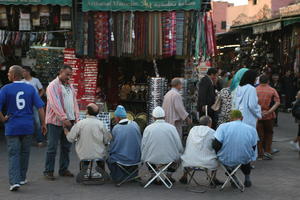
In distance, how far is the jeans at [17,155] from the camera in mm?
6812

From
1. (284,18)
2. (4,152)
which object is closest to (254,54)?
(284,18)

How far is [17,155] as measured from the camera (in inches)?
270

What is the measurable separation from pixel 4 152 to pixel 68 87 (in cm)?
302

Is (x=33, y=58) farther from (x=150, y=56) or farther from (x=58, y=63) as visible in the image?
(x=150, y=56)

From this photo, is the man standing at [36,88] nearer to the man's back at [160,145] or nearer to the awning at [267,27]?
the man's back at [160,145]

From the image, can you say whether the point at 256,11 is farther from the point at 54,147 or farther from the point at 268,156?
the point at 54,147

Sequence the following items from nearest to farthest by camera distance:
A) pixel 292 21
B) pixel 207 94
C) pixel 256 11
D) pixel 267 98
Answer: pixel 267 98 → pixel 207 94 → pixel 292 21 → pixel 256 11

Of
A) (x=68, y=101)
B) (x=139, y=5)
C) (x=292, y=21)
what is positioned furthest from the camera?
(x=292, y=21)

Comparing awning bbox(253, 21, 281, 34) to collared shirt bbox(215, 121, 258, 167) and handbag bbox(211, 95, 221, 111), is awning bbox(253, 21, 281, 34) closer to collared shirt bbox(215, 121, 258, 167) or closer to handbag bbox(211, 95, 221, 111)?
handbag bbox(211, 95, 221, 111)

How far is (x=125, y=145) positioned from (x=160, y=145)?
555 millimetres

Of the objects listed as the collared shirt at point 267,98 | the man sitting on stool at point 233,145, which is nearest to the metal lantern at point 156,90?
the collared shirt at point 267,98

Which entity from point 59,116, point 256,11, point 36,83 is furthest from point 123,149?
point 256,11

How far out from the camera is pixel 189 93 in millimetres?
11766

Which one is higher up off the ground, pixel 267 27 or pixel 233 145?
pixel 267 27
